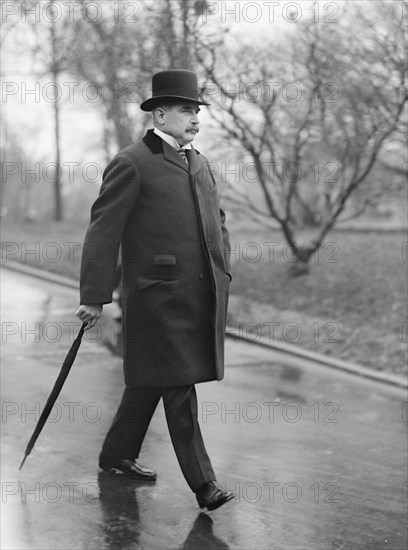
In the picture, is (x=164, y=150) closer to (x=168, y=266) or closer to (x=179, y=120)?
(x=179, y=120)

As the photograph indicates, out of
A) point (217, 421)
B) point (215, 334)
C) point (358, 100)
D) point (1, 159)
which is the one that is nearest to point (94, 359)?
point (217, 421)

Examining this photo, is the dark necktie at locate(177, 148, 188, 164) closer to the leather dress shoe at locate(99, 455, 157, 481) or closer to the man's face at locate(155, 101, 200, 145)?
the man's face at locate(155, 101, 200, 145)

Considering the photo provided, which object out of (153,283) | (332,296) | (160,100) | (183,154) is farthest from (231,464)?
(332,296)

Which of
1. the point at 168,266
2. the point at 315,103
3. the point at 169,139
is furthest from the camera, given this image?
the point at 315,103

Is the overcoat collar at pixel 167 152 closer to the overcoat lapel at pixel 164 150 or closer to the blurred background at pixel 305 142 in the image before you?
the overcoat lapel at pixel 164 150

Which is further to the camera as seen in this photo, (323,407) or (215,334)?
(323,407)

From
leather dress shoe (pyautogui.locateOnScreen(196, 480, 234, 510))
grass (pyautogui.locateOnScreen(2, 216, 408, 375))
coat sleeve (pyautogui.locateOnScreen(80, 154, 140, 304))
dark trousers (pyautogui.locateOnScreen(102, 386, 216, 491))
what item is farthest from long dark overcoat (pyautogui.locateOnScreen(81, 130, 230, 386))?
grass (pyautogui.locateOnScreen(2, 216, 408, 375))

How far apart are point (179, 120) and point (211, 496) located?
5.84ft

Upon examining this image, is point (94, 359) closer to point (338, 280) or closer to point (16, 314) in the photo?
point (16, 314)

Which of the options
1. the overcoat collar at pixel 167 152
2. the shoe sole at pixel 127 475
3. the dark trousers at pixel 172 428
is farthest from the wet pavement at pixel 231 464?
the overcoat collar at pixel 167 152

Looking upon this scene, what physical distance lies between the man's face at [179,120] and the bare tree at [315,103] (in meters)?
6.01

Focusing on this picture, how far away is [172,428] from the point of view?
16.1 ft

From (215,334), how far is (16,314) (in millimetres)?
6311

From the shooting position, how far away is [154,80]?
4.98m
